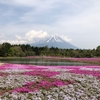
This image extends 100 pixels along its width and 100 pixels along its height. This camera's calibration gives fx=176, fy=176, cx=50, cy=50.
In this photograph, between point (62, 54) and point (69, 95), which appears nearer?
point (69, 95)

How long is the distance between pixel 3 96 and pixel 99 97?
6675mm

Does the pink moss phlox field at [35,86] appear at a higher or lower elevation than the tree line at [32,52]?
lower

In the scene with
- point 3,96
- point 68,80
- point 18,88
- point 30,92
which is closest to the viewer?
point 3,96

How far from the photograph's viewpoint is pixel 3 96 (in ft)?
37.3

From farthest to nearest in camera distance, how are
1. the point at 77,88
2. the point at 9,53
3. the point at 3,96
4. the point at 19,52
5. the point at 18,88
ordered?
the point at 19,52 → the point at 9,53 → the point at 77,88 → the point at 18,88 → the point at 3,96

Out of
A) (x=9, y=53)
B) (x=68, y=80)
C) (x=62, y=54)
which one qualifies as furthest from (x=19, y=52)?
(x=68, y=80)

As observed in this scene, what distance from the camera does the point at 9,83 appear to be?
1443cm

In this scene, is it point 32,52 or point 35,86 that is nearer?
point 35,86

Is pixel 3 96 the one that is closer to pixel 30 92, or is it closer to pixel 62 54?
pixel 30 92

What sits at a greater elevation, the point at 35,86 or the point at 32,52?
the point at 32,52

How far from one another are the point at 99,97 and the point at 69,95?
2196mm

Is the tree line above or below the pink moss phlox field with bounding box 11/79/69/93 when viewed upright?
above

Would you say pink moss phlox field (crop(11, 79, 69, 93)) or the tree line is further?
the tree line

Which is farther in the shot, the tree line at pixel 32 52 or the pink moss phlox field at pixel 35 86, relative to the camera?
the tree line at pixel 32 52
